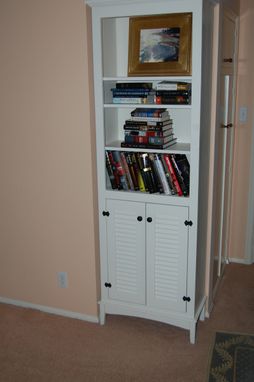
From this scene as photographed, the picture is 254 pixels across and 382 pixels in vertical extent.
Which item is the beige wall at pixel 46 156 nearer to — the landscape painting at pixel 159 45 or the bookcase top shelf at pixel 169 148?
the bookcase top shelf at pixel 169 148

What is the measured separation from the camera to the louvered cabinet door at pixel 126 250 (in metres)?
2.52

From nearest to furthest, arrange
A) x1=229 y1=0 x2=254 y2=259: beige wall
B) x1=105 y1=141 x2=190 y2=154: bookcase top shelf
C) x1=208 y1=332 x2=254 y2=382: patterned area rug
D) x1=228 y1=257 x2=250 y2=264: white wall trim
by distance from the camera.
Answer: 1. x1=208 y1=332 x2=254 y2=382: patterned area rug
2. x1=105 y1=141 x2=190 y2=154: bookcase top shelf
3. x1=229 y1=0 x2=254 y2=259: beige wall
4. x1=228 y1=257 x2=250 y2=264: white wall trim

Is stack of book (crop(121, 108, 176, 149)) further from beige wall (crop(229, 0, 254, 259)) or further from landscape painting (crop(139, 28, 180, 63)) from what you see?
beige wall (crop(229, 0, 254, 259))

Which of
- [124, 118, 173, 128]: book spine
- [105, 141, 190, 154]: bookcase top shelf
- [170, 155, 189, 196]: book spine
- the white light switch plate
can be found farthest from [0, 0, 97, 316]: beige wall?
the white light switch plate

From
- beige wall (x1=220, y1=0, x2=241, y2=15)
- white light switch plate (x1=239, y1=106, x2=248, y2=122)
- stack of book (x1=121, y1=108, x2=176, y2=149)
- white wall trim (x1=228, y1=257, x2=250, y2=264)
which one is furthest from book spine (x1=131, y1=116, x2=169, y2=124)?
white wall trim (x1=228, y1=257, x2=250, y2=264)

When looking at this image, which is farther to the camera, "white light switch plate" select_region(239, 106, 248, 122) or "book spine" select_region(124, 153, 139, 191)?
"white light switch plate" select_region(239, 106, 248, 122)

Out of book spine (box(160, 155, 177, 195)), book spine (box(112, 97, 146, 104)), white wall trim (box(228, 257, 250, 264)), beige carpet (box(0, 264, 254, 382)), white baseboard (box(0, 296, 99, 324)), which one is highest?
book spine (box(112, 97, 146, 104))

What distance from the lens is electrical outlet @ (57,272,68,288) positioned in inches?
108

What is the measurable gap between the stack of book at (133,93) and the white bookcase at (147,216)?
5cm

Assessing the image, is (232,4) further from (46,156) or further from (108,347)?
(108,347)

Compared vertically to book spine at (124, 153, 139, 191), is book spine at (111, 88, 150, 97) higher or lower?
higher

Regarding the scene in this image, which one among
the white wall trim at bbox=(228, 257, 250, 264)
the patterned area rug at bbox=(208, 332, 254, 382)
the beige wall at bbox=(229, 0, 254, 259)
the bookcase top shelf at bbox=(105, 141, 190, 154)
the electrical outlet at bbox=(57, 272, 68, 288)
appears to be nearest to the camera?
the patterned area rug at bbox=(208, 332, 254, 382)

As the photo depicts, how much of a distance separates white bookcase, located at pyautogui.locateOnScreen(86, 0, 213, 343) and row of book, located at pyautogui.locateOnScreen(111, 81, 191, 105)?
5 cm

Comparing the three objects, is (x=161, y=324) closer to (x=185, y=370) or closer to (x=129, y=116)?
(x=185, y=370)
